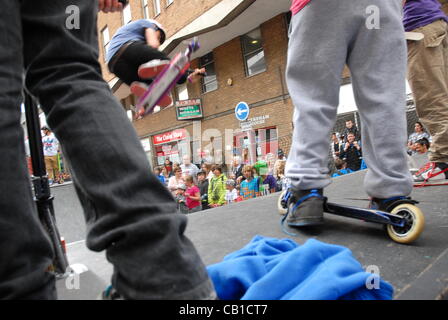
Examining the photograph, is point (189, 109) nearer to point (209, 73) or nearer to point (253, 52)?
point (209, 73)

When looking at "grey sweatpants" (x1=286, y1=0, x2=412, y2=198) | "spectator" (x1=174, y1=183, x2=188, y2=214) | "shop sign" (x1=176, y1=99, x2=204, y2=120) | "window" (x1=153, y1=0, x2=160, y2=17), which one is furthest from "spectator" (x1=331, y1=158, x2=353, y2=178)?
"window" (x1=153, y1=0, x2=160, y2=17)

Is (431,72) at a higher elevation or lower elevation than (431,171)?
higher

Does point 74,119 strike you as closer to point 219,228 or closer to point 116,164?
point 116,164

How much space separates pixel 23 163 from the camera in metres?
0.64

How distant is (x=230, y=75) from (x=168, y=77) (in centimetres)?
1266

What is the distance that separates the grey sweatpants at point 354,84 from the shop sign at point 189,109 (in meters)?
13.2

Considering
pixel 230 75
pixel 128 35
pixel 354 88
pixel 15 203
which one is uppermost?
pixel 230 75

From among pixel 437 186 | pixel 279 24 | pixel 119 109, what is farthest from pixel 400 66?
→ pixel 279 24

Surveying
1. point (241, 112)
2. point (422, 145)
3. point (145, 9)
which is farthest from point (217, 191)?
point (145, 9)

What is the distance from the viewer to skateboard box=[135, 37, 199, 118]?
104 centimetres

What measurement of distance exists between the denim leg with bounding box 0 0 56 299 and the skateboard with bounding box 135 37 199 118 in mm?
474

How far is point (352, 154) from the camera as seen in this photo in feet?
21.2

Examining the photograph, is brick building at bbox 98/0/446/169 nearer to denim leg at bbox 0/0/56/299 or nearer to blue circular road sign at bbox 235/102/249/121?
blue circular road sign at bbox 235/102/249/121

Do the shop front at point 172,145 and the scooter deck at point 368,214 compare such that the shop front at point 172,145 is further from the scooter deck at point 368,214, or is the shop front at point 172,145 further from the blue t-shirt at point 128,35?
the scooter deck at point 368,214
